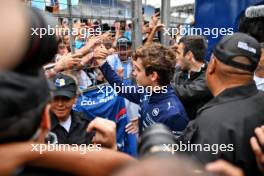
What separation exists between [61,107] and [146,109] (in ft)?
1.87

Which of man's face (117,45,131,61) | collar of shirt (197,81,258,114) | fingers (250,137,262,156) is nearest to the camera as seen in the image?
fingers (250,137,262,156)

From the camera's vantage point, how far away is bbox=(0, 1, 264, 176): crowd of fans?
813 millimetres

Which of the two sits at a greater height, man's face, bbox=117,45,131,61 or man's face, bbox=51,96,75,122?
man's face, bbox=117,45,131,61

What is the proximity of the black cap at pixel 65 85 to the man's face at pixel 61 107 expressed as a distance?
29mm

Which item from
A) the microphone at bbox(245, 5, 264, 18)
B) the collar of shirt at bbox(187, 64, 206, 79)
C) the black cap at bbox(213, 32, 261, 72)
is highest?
the microphone at bbox(245, 5, 264, 18)

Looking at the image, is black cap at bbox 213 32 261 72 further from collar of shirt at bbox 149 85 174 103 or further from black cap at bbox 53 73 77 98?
black cap at bbox 53 73 77 98

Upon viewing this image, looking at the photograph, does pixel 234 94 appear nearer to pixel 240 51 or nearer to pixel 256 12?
pixel 240 51

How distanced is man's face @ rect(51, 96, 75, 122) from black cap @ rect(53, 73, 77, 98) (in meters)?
0.03

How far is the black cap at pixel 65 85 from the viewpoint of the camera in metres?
2.17

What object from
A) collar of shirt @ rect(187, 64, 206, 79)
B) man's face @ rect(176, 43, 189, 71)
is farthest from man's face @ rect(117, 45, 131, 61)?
collar of shirt @ rect(187, 64, 206, 79)

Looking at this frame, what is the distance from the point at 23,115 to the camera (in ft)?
2.73

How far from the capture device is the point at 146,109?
7.89 feet

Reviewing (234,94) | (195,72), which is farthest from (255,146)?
(195,72)

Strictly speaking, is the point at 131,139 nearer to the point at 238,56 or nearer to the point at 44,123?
the point at 238,56
